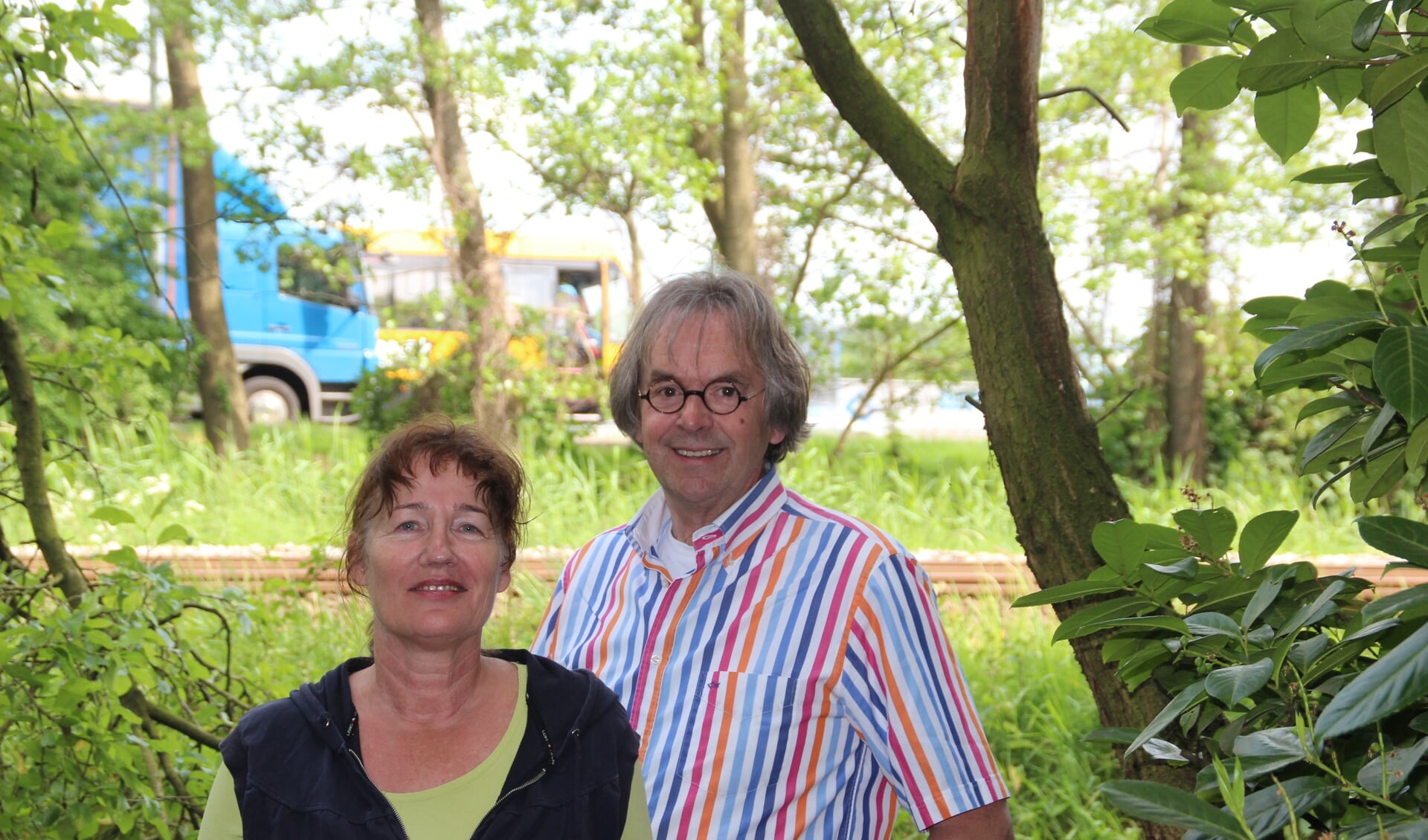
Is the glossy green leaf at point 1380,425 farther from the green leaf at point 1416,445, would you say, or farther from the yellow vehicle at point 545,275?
the yellow vehicle at point 545,275

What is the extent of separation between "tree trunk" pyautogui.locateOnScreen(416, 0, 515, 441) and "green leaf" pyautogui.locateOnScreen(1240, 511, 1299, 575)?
840 cm

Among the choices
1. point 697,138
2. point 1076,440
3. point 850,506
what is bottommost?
point 850,506

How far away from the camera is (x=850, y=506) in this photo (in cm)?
805

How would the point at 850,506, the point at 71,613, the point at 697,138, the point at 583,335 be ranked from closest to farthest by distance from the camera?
the point at 71,613 < the point at 850,506 < the point at 697,138 < the point at 583,335

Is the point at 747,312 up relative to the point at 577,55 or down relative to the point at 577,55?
down

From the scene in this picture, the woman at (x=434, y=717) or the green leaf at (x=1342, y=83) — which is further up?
the green leaf at (x=1342, y=83)

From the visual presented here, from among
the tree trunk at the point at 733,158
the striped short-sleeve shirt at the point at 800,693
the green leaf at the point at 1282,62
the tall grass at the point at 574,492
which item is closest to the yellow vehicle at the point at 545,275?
the tree trunk at the point at 733,158

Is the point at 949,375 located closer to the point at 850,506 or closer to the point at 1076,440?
the point at 850,506

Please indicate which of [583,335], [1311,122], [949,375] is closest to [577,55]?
[583,335]

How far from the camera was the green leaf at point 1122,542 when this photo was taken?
4.50 ft

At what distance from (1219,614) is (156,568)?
8.10 feet

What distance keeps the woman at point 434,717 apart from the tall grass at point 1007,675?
164 cm

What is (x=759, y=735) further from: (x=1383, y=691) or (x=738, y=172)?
(x=738, y=172)

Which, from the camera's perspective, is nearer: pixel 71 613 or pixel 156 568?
pixel 71 613
